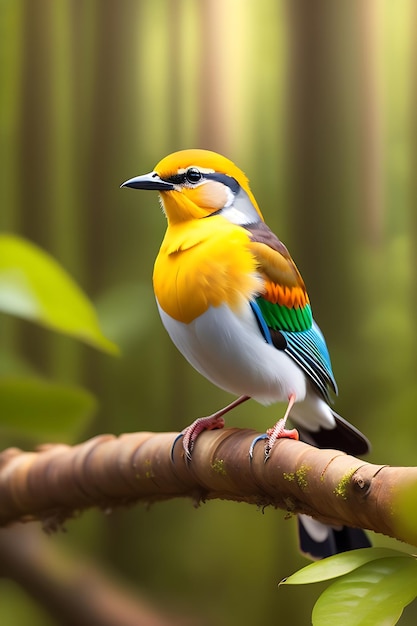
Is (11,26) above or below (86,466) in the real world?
above

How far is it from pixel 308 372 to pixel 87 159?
0.61 m

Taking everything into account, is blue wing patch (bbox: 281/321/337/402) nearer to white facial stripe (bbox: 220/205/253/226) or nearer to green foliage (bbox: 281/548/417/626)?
white facial stripe (bbox: 220/205/253/226)

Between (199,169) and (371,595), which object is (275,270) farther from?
(371,595)

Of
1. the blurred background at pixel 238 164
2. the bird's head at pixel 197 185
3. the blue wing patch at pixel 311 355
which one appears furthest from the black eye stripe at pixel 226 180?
the blurred background at pixel 238 164

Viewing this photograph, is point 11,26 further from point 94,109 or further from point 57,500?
point 57,500

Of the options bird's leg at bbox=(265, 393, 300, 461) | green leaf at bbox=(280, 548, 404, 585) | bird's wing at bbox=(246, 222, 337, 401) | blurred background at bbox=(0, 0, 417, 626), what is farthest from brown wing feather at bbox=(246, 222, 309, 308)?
blurred background at bbox=(0, 0, 417, 626)

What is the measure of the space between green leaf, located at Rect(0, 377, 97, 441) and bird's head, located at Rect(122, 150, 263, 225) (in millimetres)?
395

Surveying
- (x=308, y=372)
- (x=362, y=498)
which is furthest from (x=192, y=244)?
(x=362, y=498)

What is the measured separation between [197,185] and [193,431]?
0.19 m

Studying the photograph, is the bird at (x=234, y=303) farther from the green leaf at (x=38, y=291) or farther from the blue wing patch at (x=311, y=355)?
the green leaf at (x=38, y=291)

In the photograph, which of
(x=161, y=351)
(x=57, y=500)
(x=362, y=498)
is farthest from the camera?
(x=161, y=351)

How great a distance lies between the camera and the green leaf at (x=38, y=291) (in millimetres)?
130

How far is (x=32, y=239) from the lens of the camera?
1079 mm

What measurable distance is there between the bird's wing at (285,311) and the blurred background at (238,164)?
35 centimetres
